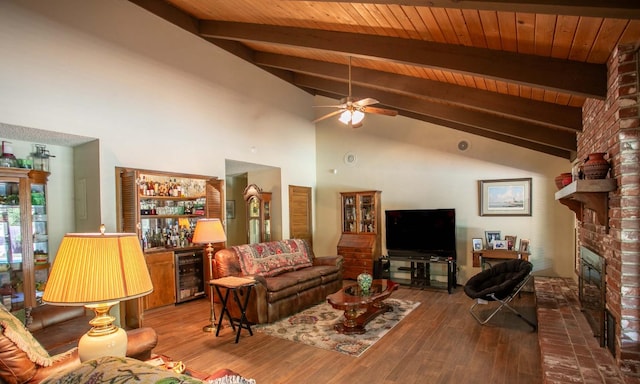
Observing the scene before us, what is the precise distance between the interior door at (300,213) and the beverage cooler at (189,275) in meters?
2.27

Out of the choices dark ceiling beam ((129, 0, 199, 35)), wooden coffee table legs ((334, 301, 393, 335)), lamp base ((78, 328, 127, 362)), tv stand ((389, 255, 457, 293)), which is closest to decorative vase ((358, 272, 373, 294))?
wooden coffee table legs ((334, 301, 393, 335))

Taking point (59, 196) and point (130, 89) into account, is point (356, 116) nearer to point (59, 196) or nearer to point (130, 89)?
point (130, 89)

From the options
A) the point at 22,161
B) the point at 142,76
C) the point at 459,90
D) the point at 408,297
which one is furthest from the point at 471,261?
the point at 22,161

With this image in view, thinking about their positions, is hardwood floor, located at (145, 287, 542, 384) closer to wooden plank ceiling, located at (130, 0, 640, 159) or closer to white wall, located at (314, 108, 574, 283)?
white wall, located at (314, 108, 574, 283)

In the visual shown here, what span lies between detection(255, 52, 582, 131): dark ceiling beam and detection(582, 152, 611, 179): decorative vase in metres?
1.15

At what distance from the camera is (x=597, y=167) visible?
8.89 ft

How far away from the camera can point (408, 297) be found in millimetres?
5809

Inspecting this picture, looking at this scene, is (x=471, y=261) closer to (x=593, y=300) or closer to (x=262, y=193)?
(x=593, y=300)

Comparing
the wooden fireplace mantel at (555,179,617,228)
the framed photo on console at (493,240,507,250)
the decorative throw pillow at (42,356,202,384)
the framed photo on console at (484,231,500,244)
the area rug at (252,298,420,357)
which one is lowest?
the area rug at (252,298,420,357)

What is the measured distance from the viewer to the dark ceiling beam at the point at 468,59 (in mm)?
2713

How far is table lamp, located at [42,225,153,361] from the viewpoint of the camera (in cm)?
150

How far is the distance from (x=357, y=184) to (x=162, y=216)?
4145mm

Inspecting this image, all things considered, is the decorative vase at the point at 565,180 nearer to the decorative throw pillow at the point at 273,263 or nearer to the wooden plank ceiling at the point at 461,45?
the wooden plank ceiling at the point at 461,45

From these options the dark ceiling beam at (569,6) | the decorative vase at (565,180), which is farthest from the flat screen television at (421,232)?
the dark ceiling beam at (569,6)
